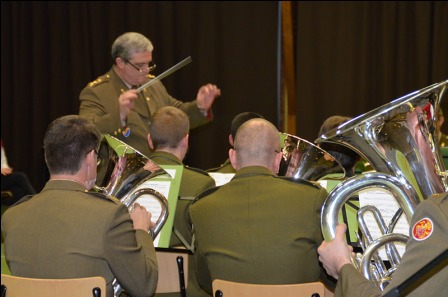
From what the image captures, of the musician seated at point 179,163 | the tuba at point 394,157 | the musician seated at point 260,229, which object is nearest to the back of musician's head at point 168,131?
the musician seated at point 179,163

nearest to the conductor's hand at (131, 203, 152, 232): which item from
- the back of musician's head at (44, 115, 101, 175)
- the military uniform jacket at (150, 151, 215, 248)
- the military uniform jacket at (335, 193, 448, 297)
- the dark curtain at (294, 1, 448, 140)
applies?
the back of musician's head at (44, 115, 101, 175)

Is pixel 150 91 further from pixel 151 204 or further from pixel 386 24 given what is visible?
pixel 386 24

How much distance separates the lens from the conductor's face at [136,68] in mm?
5352

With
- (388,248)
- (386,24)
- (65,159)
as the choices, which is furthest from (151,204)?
(386,24)

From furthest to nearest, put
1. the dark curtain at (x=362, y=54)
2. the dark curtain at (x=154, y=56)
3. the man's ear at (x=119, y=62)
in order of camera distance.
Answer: the dark curtain at (x=154, y=56) < the dark curtain at (x=362, y=54) < the man's ear at (x=119, y=62)

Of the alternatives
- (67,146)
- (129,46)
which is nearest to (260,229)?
(67,146)

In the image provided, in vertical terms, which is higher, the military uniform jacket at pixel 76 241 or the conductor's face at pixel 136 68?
the conductor's face at pixel 136 68

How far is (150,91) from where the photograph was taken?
5.60m

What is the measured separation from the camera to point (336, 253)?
2551 mm

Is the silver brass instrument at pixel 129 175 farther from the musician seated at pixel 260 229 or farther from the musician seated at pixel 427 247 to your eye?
the musician seated at pixel 427 247

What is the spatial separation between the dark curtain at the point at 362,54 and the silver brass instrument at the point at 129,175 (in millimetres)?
4437

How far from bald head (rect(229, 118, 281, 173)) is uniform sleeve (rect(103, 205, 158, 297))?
65cm

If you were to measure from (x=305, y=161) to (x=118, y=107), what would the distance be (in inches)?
69.6

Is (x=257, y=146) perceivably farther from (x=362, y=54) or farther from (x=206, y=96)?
(x=362, y=54)
